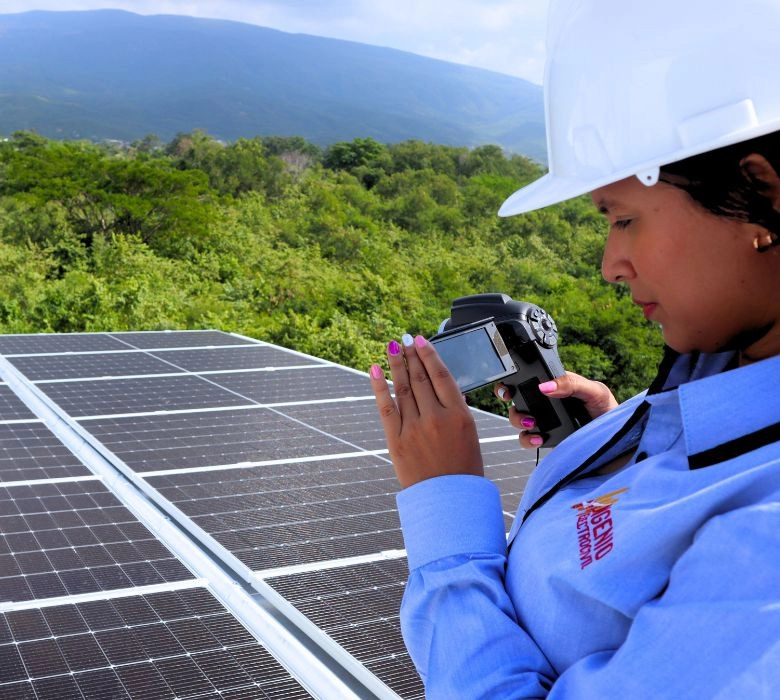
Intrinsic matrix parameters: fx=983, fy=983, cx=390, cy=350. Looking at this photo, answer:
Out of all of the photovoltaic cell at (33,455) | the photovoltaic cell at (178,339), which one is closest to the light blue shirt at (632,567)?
the photovoltaic cell at (33,455)

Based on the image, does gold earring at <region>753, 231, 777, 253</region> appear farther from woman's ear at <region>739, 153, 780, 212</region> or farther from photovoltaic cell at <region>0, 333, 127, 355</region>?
photovoltaic cell at <region>0, 333, 127, 355</region>

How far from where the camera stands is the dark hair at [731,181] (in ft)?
4.20

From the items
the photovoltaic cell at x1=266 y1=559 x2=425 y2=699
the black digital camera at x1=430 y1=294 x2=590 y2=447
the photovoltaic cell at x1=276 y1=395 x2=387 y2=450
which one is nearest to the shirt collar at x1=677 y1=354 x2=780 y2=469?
the black digital camera at x1=430 y1=294 x2=590 y2=447

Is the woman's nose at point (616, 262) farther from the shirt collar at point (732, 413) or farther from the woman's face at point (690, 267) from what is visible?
the shirt collar at point (732, 413)

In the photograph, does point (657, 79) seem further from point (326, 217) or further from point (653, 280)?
point (326, 217)

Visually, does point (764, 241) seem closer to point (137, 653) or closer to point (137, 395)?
point (137, 653)

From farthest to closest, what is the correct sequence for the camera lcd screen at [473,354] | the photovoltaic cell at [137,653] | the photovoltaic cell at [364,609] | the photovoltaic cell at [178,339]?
1. the photovoltaic cell at [178,339]
2. the photovoltaic cell at [364,609]
3. the photovoltaic cell at [137,653]
4. the camera lcd screen at [473,354]

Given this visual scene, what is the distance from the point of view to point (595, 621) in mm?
1351

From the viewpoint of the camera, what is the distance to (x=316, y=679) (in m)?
3.25

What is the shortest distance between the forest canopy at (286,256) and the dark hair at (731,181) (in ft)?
68.1

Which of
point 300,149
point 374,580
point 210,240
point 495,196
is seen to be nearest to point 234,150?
point 495,196

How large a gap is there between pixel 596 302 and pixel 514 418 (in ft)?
96.6

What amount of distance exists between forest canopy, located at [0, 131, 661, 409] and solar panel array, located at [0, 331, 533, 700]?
1465 cm

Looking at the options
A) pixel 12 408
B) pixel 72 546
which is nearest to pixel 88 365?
pixel 12 408
